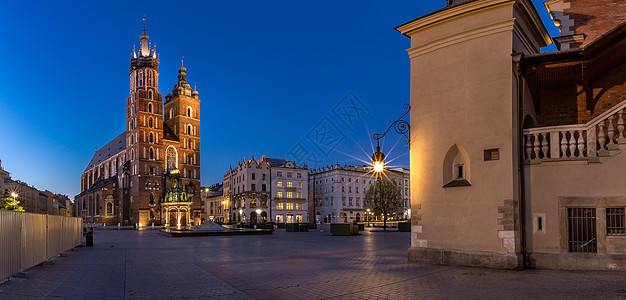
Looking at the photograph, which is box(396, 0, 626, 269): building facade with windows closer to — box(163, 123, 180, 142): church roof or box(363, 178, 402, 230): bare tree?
box(363, 178, 402, 230): bare tree

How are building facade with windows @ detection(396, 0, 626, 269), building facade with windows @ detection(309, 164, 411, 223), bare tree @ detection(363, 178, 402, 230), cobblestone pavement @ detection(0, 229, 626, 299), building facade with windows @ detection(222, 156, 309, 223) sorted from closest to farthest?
cobblestone pavement @ detection(0, 229, 626, 299)
building facade with windows @ detection(396, 0, 626, 269)
bare tree @ detection(363, 178, 402, 230)
building facade with windows @ detection(222, 156, 309, 223)
building facade with windows @ detection(309, 164, 411, 223)

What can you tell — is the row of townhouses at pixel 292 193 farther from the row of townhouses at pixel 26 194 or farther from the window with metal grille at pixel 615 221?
the window with metal grille at pixel 615 221

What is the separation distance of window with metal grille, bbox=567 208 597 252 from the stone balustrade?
1511 millimetres

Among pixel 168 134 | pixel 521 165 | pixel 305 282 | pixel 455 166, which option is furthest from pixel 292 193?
pixel 305 282

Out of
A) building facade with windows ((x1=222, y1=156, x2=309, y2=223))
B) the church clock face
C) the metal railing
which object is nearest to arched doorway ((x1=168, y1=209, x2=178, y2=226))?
building facade with windows ((x1=222, y1=156, x2=309, y2=223))

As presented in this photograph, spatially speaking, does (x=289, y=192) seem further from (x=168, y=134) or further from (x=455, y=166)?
(x=455, y=166)

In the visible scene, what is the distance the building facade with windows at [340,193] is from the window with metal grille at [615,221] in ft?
246

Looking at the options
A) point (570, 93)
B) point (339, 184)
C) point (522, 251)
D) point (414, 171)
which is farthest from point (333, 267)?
point (339, 184)

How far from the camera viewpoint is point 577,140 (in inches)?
484

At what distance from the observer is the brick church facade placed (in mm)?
81750

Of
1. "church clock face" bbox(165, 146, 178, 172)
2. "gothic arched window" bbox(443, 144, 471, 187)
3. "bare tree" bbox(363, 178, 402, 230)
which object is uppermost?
"church clock face" bbox(165, 146, 178, 172)

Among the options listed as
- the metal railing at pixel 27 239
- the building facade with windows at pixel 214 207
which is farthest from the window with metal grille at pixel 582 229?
the building facade with windows at pixel 214 207

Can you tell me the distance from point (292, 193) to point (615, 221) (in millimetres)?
77358

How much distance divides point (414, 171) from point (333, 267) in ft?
13.7
